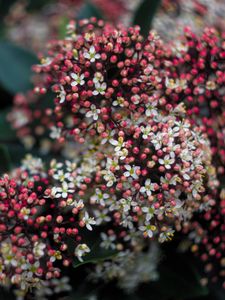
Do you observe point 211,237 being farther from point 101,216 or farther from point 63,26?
point 63,26

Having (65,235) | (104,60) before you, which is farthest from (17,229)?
(104,60)

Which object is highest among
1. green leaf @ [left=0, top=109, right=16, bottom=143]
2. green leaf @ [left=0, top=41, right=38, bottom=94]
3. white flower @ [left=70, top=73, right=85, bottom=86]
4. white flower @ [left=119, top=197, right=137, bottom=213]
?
white flower @ [left=70, top=73, right=85, bottom=86]

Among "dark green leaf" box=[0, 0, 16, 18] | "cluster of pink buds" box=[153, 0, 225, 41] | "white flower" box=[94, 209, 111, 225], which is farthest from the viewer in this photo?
"dark green leaf" box=[0, 0, 16, 18]

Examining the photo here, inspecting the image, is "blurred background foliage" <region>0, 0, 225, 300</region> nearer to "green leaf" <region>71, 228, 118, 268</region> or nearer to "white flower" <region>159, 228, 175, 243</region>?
"green leaf" <region>71, 228, 118, 268</region>

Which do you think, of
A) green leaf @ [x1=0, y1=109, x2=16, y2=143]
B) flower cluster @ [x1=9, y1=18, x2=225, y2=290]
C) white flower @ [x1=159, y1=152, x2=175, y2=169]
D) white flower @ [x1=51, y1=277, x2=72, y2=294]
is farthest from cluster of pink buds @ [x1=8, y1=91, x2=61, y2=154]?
white flower @ [x1=159, y1=152, x2=175, y2=169]

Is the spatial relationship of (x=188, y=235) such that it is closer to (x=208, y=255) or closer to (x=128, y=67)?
(x=208, y=255)

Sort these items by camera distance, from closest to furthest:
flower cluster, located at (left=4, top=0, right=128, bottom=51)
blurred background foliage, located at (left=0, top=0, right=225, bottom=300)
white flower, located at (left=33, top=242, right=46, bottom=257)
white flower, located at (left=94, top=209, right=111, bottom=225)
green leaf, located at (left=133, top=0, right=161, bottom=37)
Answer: white flower, located at (left=33, top=242, right=46, bottom=257), white flower, located at (left=94, top=209, right=111, bottom=225), blurred background foliage, located at (left=0, top=0, right=225, bottom=300), green leaf, located at (left=133, top=0, right=161, bottom=37), flower cluster, located at (left=4, top=0, right=128, bottom=51)

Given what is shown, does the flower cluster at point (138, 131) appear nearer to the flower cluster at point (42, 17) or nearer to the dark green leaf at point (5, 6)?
the flower cluster at point (42, 17)
